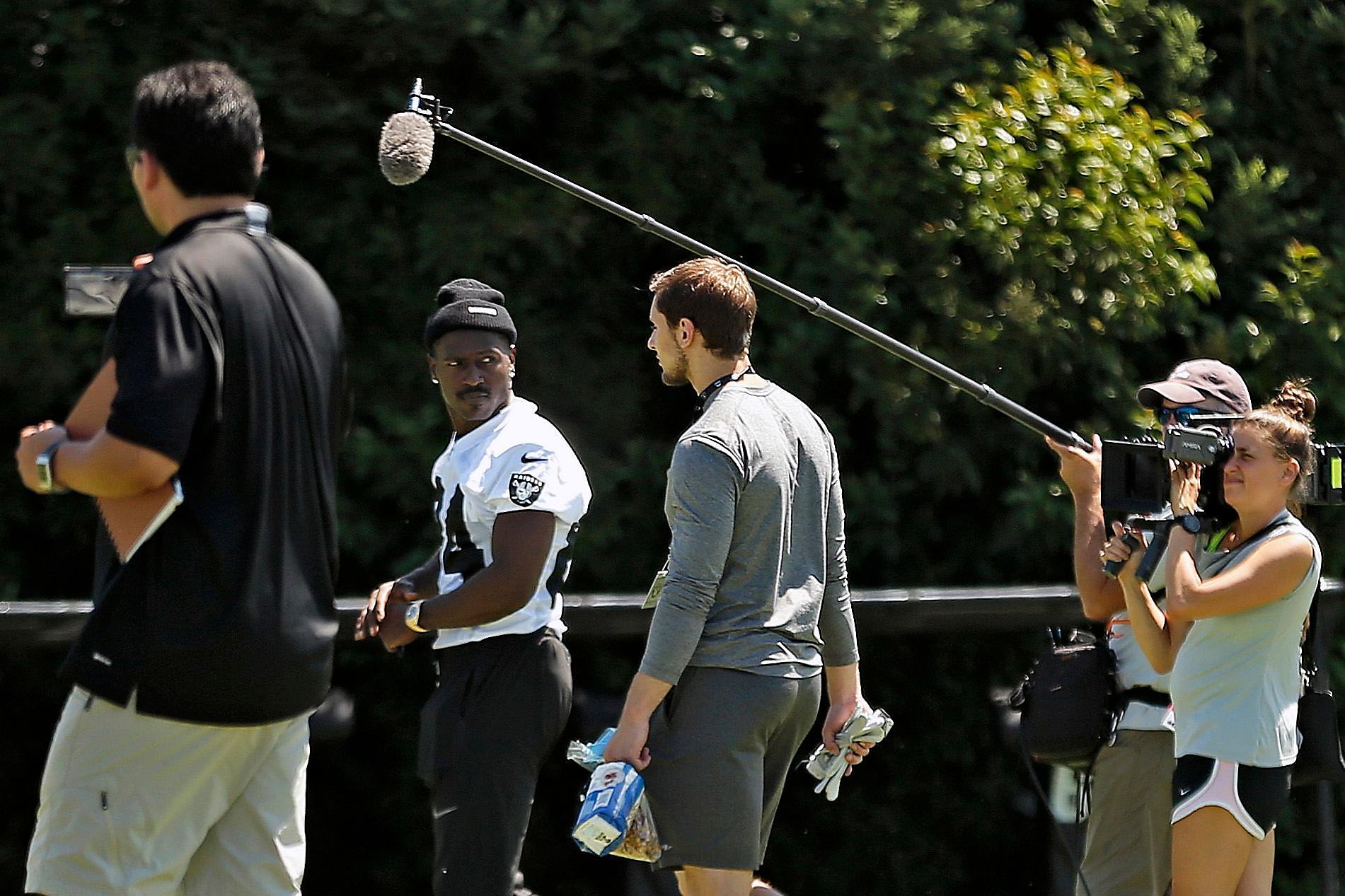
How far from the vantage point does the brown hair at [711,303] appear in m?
3.98

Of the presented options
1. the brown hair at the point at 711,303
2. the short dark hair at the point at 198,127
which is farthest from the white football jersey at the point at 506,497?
the short dark hair at the point at 198,127

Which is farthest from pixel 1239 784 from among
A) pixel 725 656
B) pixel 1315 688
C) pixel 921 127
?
pixel 921 127

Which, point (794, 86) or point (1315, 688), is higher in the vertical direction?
point (794, 86)

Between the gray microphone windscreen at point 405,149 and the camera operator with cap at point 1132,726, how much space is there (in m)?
1.84

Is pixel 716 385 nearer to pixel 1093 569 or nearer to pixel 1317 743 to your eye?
pixel 1093 569

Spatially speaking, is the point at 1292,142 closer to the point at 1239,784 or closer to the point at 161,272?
the point at 1239,784

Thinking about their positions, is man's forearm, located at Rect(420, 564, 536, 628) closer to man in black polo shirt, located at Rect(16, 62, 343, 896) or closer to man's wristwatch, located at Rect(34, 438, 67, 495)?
man in black polo shirt, located at Rect(16, 62, 343, 896)

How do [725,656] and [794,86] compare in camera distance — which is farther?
[794,86]

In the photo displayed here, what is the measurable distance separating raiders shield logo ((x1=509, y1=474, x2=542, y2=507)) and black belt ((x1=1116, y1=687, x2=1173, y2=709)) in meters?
1.71

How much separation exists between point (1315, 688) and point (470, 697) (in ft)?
7.39

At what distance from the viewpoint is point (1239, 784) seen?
4.21 meters

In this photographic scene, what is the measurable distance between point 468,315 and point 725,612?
1.07 m

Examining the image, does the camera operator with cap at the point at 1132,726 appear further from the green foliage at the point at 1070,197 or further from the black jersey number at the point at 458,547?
the green foliage at the point at 1070,197

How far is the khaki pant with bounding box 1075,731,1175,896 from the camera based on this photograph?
4527 mm
